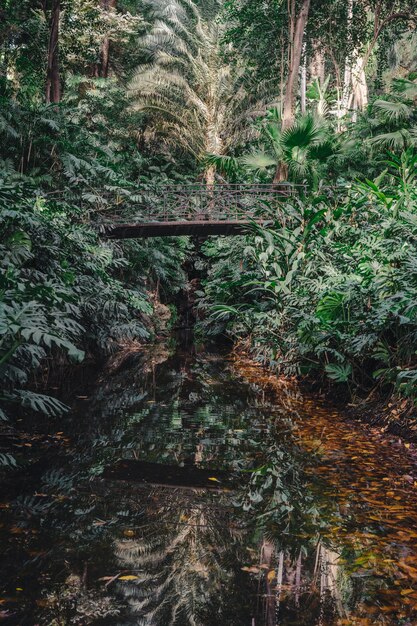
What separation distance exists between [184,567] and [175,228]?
510 inches

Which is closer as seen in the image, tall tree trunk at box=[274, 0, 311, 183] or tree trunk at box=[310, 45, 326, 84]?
tall tree trunk at box=[274, 0, 311, 183]

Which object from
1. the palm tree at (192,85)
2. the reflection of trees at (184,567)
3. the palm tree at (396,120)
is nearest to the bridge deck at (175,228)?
the palm tree at (396,120)

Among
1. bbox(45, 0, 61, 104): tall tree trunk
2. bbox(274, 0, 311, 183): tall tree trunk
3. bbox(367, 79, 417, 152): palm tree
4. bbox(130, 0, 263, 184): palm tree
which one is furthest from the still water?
bbox(130, 0, 263, 184): palm tree

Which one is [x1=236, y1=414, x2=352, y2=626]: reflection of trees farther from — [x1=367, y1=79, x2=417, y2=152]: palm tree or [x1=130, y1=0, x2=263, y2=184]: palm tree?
[x1=130, y1=0, x2=263, y2=184]: palm tree

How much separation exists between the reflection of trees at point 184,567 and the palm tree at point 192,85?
68.4ft

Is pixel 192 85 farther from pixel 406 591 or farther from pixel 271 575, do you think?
pixel 406 591

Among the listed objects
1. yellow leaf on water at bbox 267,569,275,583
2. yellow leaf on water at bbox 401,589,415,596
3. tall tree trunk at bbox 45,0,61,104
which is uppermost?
tall tree trunk at bbox 45,0,61,104

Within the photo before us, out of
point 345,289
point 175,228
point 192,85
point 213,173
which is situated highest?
point 192,85

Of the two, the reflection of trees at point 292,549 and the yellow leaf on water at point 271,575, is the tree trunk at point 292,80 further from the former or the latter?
the yellow leaf on water at point 271,575

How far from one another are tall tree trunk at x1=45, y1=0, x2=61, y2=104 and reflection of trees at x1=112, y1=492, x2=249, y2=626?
14574 mm

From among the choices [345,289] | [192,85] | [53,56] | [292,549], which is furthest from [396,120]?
[292,549]

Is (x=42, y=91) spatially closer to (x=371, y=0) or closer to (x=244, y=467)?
(x=371, y=0)

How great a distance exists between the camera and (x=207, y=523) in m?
3.63

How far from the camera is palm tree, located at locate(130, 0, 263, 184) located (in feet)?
76.3
